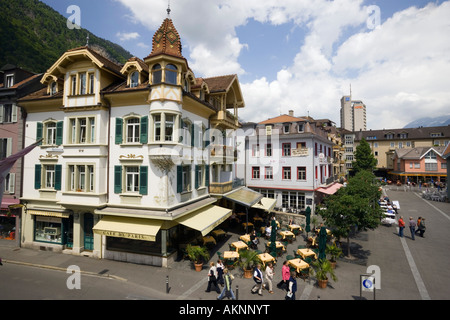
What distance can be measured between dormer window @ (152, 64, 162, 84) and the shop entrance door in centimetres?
1066

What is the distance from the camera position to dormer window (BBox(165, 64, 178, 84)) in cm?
1493

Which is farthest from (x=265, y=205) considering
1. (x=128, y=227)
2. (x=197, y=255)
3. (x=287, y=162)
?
(x=128, y=227)

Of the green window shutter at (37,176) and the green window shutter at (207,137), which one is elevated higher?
the green window shutter at (207,137)

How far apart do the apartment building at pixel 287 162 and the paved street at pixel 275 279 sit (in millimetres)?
11549

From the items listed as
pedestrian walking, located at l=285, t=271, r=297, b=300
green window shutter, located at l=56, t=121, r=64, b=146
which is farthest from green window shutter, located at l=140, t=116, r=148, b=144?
pedestrian walking, located at l=285, t=271, r=297, b=300

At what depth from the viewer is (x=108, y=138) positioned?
53.5 feet

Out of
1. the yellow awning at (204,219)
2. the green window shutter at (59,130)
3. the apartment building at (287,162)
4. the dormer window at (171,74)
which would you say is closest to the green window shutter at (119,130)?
the dormer window at (171,74)

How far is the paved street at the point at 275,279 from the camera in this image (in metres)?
11.4

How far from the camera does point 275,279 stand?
13.3 metres

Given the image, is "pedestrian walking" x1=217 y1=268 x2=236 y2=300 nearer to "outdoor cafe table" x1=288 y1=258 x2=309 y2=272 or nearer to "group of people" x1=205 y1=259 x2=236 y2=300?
"group of people" x1=205 y1=259 x2=236 y2=300

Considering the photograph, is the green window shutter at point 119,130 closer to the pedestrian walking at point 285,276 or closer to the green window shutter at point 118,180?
the green window shutter at point 118,180

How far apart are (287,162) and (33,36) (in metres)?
67.9

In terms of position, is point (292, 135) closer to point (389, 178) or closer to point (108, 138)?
point (108, 138)
